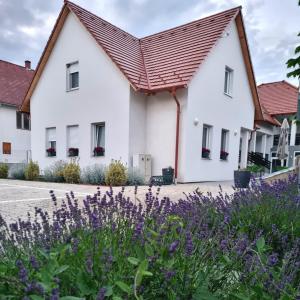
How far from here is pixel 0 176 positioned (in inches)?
540

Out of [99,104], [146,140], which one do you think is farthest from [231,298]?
[99,104]

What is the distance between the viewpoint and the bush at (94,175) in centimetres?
976

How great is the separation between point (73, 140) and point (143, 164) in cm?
406

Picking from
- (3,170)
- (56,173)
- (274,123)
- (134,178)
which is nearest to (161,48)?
(134,178)

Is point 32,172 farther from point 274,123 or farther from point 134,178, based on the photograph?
point 274,123

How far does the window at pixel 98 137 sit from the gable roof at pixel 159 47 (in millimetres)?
2737

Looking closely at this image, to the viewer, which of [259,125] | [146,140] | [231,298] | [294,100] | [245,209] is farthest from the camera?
[294,100]

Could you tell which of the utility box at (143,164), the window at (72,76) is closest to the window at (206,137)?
the utility box at (143,164)

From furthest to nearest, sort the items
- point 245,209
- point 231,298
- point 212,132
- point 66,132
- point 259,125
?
point 259,125
point 66,132
point 212,132
point 245,209
point 231,298

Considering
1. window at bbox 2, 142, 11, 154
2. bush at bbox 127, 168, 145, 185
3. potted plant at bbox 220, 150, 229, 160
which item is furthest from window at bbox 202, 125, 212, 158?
window at bbox 2, 142, 11, 154

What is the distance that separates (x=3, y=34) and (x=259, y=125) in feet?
66.7

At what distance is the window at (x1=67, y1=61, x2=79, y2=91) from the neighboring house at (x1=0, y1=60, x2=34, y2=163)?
698 cm

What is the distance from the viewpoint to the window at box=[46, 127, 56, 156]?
43.5 feet

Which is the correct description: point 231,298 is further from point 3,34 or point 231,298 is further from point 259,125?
point 3,34
